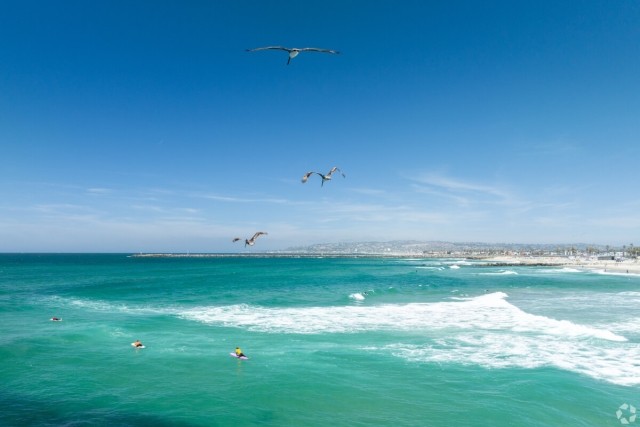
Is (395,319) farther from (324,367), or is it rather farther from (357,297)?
(357,297)

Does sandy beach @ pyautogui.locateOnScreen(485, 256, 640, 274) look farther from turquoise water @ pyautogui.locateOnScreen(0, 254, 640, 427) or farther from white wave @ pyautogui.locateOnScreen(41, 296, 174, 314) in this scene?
white wave @ pyautogui.locateOnScreen(41, 296, 174, 314)

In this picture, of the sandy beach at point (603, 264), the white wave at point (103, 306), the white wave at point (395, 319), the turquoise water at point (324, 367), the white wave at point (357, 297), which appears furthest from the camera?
the sandy beach at point (603, 264)

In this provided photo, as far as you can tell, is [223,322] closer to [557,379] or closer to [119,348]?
[119,348]

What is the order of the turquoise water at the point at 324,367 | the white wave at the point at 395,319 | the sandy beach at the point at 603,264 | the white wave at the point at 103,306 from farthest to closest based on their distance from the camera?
1. the sandy beach at the point at 603,264
2. the white wave at the point at 103,306
3. the white wave at the point at 395,319
4. the turquoise water at the point at 324,367

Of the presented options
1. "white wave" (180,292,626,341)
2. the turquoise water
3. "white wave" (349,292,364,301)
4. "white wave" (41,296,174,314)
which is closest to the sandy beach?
the turquoise water

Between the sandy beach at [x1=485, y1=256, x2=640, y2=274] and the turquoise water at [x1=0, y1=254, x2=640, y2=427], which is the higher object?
the sandy beach at [x1=485, y1=256, x2=640, y2=274]

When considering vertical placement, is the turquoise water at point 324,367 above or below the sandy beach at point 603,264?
below

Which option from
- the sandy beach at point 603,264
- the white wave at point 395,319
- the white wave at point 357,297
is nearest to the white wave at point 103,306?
the white wave at point 395,319

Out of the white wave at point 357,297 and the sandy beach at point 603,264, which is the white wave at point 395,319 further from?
the sandy beach at point 603,264

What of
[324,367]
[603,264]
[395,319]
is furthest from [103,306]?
[603,264]

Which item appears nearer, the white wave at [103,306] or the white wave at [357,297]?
the white wave at [103,306]

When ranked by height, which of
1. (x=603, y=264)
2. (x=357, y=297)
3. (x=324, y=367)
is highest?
(x=603, y=264)

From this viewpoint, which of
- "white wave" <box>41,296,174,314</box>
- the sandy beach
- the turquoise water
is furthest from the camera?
the sandy beach

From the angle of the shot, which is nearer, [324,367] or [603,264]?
[324,367]
